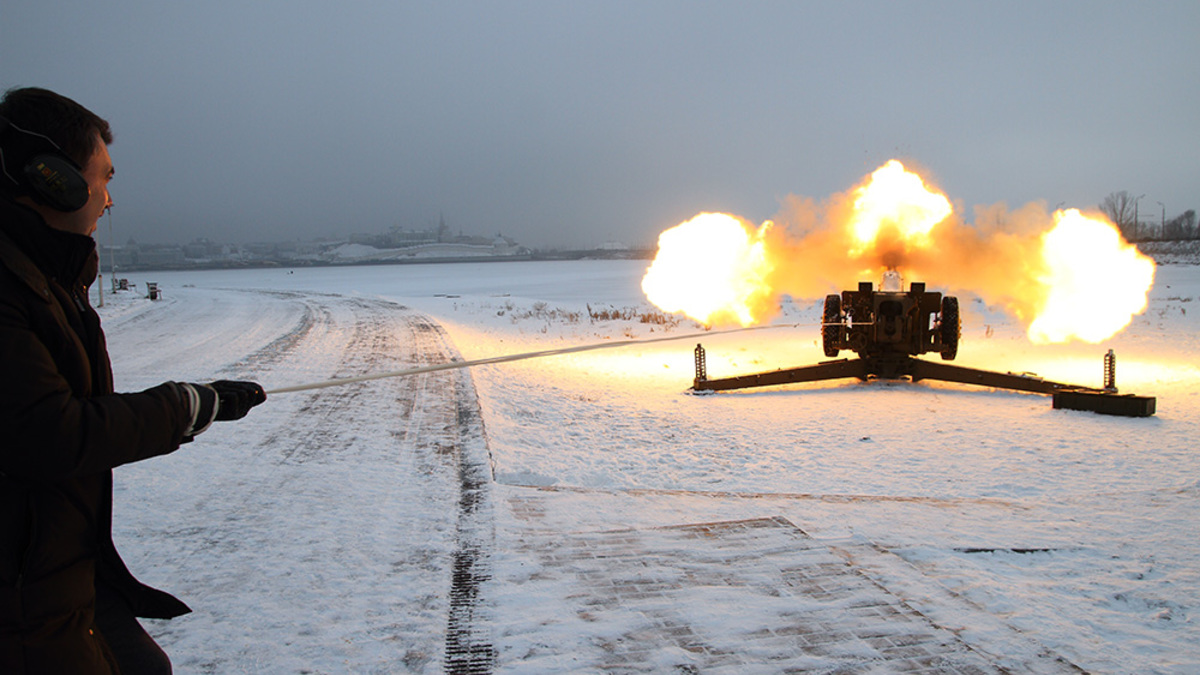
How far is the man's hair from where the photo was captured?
1.94 meters

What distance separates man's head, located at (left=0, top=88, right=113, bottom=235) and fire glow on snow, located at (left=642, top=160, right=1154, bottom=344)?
1109 centimetres

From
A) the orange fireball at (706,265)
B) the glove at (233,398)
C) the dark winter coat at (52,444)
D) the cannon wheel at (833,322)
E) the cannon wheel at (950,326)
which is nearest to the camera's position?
the dark winter coat at (52,444)

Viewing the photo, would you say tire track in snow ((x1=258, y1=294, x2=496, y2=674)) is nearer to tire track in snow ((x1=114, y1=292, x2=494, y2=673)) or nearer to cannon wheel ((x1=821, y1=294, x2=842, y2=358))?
tire track in snow ((x1=114, y1=292, x2=494, y2=673))

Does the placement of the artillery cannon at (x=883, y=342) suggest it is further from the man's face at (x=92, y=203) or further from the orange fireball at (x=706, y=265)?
the man's face at (x=92, y=203)

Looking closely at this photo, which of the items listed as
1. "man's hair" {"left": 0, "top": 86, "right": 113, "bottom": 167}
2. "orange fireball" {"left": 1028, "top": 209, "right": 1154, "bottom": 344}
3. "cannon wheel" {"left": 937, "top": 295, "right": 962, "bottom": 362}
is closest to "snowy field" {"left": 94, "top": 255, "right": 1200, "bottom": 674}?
"cannon wheel" {"left": 937, "top": 295, "right": 962, "bottom": 362}

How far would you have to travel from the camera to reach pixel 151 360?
13.5m

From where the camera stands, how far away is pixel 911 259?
12836mm

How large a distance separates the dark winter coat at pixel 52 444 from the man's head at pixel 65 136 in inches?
3.1

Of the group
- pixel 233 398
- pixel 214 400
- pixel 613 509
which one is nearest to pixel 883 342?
pixel 613 509

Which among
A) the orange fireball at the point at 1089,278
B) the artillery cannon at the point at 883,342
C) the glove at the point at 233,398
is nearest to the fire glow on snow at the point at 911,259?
the orange fireball at the point at 1089,278

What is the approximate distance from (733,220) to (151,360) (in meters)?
11.4

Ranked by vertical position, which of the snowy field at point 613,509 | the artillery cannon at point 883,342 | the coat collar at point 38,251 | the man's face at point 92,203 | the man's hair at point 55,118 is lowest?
the snowy field at point 613,509

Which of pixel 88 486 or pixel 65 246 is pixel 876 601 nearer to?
pixel 88 486

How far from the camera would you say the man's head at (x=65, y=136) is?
192 cm
